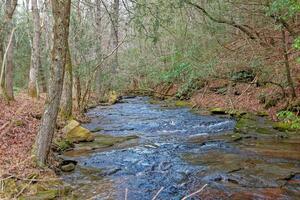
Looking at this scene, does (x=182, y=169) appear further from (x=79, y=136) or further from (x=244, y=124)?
(x=244, y=124)

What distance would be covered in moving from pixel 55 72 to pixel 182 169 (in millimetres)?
3320

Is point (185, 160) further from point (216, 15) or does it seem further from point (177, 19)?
point (177, 19)

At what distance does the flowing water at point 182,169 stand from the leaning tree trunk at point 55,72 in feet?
2.78

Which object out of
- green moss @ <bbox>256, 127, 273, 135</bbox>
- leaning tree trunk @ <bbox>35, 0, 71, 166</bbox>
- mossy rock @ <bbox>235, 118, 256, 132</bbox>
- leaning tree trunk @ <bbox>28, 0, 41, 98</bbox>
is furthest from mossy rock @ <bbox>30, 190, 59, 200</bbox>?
leaning tree trunk @ <bbox>28, 0, 41, 98</bbox>

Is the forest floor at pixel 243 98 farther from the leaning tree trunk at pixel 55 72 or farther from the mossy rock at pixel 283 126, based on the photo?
the leaning tree trunk at pixel 55 72

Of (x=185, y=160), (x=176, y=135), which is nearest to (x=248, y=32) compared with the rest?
(x=176, y=135)

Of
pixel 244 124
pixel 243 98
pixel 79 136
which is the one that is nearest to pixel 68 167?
pixel 79 136

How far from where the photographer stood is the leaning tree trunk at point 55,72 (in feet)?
24.0

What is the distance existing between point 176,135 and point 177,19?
10.7 meters

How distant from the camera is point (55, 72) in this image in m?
7.37

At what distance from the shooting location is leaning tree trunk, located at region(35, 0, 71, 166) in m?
7.33

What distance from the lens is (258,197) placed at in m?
6.38

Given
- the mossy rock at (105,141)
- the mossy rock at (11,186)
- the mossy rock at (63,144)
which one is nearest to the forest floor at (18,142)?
the mossy rock at (11,186)

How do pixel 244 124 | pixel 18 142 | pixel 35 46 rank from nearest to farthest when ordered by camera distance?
pixel 18 142 < pixel 244 124 < pixel 35 46
